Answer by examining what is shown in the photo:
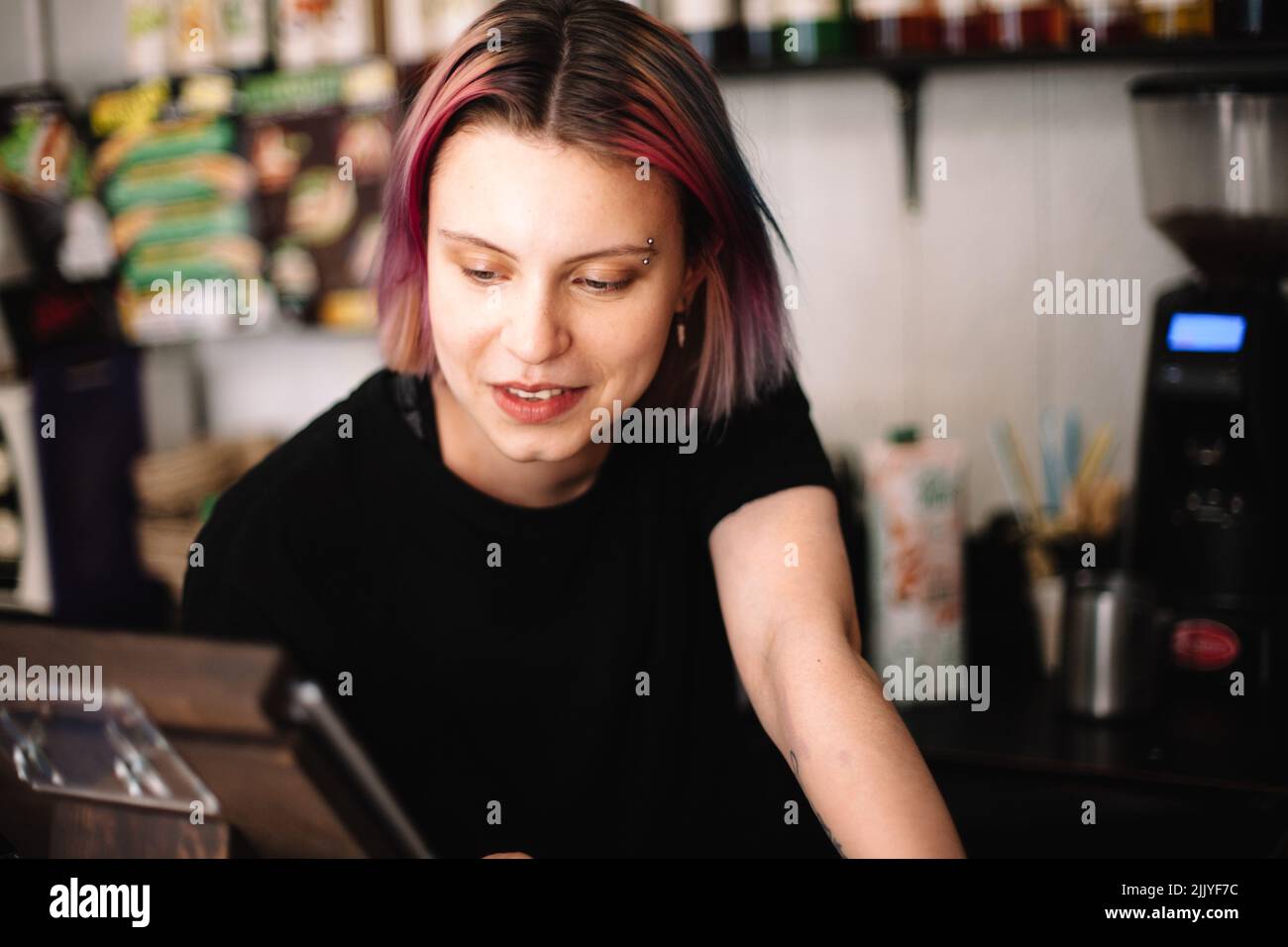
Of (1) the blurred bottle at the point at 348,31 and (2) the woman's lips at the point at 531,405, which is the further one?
(1) the blurred bottle at the point at 348,31

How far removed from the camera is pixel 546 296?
0.94 meters

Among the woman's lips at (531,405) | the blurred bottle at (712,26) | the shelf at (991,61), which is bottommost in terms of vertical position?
the woman's lips at (531,405)

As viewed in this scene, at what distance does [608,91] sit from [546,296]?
0.55 ft

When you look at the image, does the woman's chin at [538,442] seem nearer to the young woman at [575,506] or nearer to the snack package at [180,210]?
the young woman at [575,506]

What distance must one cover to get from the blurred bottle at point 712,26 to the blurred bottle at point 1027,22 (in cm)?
38

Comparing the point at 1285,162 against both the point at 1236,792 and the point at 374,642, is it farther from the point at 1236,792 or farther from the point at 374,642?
the point at 374,642

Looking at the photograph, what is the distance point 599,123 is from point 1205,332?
3.56 feet

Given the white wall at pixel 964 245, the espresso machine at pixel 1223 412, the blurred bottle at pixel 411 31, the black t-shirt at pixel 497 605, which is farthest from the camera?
the blurred bottle at pixel 411 31

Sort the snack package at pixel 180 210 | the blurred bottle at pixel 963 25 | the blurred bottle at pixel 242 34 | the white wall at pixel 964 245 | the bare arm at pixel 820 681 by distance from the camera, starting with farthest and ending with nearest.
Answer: the snack package at pixel 180 210 < the blurred bottle at pixel 242 34 < the white wall at pixel 964 245 < the blurred bottle at pixel 963 25 < the bare arm at pixel 820 681

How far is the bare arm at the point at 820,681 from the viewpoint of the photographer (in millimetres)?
879

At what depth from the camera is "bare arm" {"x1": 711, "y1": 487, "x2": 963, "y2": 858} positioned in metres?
0.88

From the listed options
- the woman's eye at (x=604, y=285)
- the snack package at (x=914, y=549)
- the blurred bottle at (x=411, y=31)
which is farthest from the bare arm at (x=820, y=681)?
the blurred bottle at (x=411, y=31)

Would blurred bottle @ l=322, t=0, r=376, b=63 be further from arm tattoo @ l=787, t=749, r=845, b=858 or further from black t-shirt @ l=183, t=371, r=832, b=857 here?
arm tattoo @ l=787, t=749, r=845, b=858

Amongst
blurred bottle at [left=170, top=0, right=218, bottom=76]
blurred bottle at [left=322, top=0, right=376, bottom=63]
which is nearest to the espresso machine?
blurred bottle at [left=322, top=0, right=376, bottom=63]
